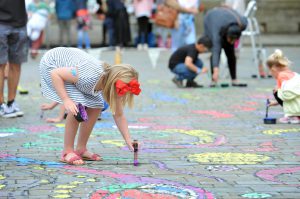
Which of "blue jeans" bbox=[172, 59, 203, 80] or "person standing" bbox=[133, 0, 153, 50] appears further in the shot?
"person standing" bbox=[133, 0, 153, 50]

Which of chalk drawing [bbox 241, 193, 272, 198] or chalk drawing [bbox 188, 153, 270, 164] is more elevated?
chalk drawing [bbox 188, 153, 270, 164]

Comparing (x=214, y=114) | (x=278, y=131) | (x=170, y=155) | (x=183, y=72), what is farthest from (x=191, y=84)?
(x=170, y=155)

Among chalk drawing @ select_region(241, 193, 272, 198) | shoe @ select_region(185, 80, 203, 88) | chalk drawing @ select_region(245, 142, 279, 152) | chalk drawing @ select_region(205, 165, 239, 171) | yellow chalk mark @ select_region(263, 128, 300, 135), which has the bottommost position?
chalk drawing @ select_region(241, 193, 272, 198)

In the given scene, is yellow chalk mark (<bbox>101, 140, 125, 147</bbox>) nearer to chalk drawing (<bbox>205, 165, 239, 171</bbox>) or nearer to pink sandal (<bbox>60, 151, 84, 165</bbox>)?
pink sandal (<bbox>60, 151, 84, 165</bbox>)

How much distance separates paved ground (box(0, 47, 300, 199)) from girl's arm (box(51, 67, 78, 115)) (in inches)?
21.0

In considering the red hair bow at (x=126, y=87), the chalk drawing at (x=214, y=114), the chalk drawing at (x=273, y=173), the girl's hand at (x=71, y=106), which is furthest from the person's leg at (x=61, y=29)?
the chalk drawing at (x=273, y=173)

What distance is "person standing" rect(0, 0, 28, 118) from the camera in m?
9.24

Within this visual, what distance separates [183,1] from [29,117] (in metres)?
7.64

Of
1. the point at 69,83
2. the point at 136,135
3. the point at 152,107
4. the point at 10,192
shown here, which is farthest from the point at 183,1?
the point at 10,192

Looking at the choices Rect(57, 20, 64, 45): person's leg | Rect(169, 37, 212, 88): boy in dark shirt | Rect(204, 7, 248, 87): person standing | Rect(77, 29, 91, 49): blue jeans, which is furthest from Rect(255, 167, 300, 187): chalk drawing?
Rect(57, 20, 64, 45): person's leg

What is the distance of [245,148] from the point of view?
735 cm

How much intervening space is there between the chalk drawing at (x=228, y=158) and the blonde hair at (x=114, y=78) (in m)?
0.87

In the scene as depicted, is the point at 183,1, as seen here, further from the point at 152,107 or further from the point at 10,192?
the point at 10,192

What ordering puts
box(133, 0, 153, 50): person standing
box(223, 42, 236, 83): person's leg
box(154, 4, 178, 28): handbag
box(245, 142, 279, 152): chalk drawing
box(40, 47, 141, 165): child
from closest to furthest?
box(40, 47, 141, 165): child < box(245, 142, 279, 152): chalk drawing < box(223, 42, 236, 83): person's leg < box(154, 4, 178, 28): handbag < box(133, 0, 153, 50): person standing
